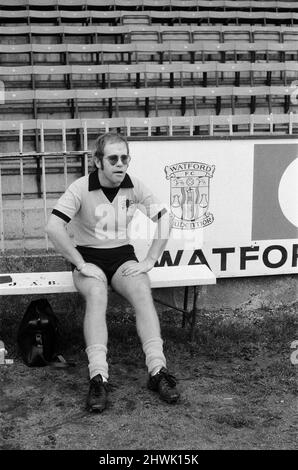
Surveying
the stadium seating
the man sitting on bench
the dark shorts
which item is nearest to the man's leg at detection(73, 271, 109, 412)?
the man sitting on bench

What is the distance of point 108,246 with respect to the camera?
3.40 meters

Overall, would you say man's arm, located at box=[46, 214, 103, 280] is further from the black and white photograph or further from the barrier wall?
the barrier wall

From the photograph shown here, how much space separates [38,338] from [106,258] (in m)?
0.61

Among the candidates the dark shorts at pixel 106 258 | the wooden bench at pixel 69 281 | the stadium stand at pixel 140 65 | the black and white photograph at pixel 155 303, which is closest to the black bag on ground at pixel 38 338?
the black and white photograph at pixel 155 303

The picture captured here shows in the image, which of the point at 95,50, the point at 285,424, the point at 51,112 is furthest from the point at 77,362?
the point at 95,50

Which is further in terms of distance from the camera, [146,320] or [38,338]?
[38,338]

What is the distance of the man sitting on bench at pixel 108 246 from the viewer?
3.00 m

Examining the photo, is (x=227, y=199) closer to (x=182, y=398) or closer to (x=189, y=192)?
(x=189, y=192)

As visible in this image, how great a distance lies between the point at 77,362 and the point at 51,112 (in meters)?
6.07

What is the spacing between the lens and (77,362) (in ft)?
11.3

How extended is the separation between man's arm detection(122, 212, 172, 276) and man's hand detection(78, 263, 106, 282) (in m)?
0.14

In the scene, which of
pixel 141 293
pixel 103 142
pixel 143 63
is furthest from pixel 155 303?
pixel 143 63

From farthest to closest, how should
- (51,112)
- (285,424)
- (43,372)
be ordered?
1. (51,112)
2. (43,372)
3. (285,424)
